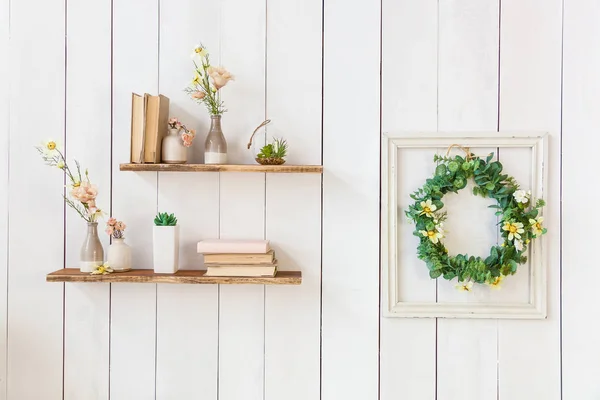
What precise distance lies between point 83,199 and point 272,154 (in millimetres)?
585

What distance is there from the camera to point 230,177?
164cm

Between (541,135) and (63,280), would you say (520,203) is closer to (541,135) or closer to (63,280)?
(541,135)

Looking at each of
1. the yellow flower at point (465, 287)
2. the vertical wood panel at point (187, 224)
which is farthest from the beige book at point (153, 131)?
the yellow flower at point (465, 287)

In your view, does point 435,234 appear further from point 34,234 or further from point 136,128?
point 34,234

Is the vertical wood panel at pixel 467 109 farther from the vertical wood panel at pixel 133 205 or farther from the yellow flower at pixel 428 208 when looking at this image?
the vertical wood panel at pixel 133 205

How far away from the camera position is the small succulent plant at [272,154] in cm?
154

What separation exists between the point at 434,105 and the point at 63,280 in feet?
4.19

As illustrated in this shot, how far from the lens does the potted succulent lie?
1.54 meters

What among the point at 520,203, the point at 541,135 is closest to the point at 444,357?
the point at 520,203

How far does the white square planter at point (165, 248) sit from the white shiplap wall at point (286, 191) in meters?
0.10

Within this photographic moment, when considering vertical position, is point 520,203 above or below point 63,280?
above

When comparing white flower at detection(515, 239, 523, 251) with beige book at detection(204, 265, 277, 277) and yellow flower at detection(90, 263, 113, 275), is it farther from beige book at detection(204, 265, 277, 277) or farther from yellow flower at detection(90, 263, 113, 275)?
yellow flower at detection(90, 263, 113, 275)

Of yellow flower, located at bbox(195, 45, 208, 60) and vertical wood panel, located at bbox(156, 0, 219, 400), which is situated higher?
yellow flower, located at bbox(195, 45, 208, 60)

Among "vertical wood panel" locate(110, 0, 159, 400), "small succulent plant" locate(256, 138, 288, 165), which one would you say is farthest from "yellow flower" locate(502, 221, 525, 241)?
"vertical wood panel" locate(110, 0, 159, 400)
